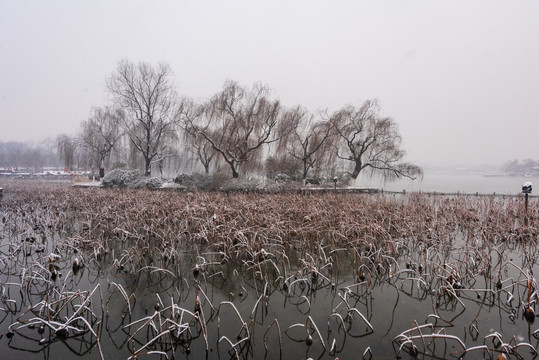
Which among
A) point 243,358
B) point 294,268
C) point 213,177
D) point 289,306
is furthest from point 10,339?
point 213,177

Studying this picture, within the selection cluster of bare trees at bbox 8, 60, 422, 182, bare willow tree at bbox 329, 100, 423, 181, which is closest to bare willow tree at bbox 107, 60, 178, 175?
cluster of bare trees at bbox 8, 60, 422, 182

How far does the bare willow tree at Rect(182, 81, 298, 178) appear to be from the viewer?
65.1 ft

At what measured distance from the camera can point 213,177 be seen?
17531mm

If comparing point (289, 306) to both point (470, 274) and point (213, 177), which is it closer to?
point (470, 274)

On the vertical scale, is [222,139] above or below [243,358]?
above

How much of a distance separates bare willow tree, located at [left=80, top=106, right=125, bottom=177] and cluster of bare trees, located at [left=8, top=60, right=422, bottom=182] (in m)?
0.08

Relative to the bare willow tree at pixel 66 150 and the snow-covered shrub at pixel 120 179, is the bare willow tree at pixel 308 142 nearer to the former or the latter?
the snow-covered shrub at pixel 120 179

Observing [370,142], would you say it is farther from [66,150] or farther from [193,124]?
[66,150]

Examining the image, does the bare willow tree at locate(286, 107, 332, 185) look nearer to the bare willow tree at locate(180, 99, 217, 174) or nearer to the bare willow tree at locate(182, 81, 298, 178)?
the bare willow tree at locate(182, 81, 298, 178)

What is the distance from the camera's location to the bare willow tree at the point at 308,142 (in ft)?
69.5

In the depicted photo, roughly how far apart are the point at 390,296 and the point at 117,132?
2692cm

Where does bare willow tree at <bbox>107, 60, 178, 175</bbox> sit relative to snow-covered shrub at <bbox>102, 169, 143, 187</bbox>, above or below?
above

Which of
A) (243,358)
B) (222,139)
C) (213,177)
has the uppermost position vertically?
(222,139)

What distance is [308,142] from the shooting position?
21.9 metres
